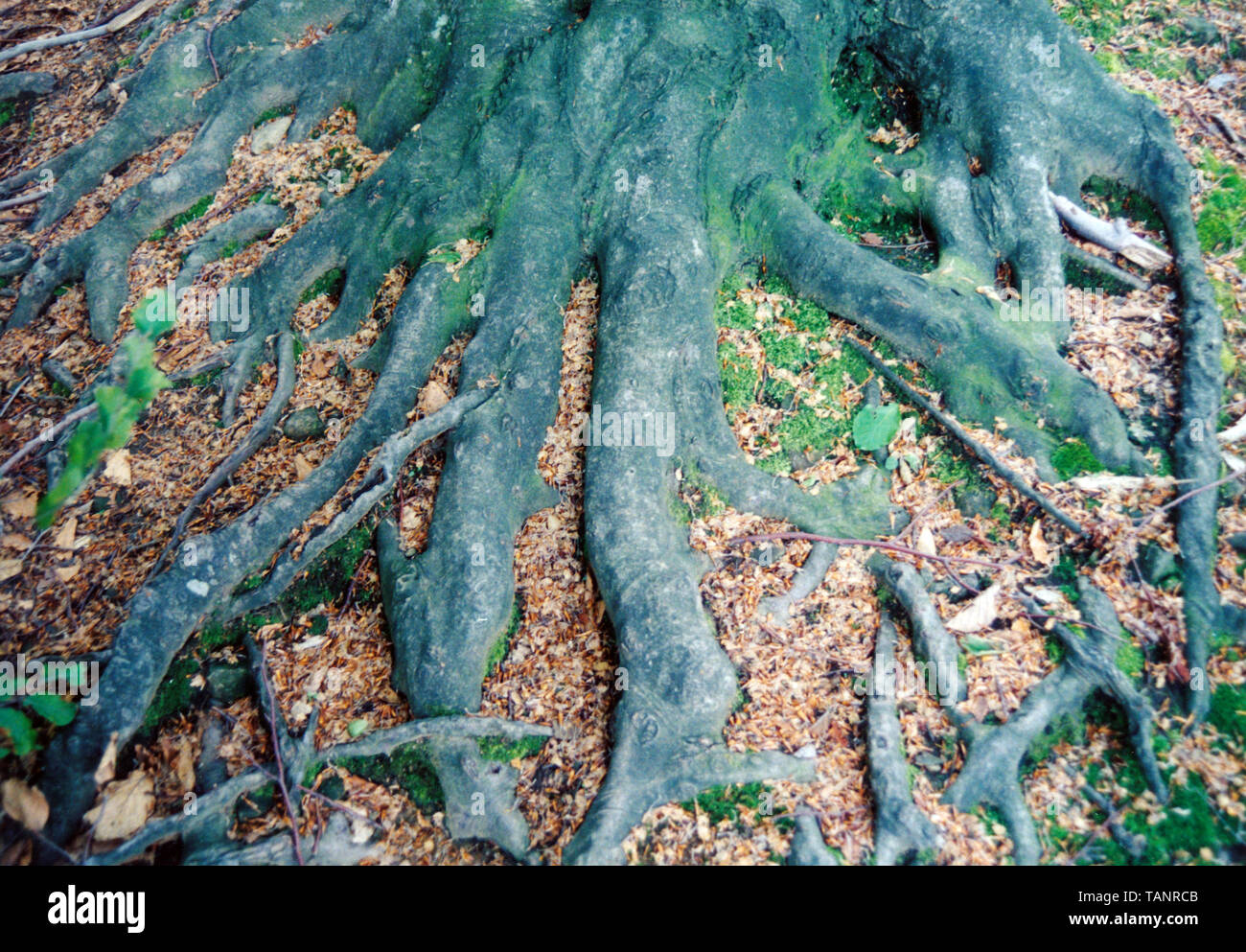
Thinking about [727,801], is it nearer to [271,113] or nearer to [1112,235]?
[1112,235]

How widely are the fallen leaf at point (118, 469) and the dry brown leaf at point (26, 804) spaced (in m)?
2.00

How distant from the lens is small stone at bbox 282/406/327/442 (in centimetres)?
443

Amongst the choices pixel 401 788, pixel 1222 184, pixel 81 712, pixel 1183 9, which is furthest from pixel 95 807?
pixel 1183 9

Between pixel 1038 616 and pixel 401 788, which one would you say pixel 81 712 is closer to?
pixel 401 788

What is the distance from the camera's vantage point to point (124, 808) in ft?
9.93

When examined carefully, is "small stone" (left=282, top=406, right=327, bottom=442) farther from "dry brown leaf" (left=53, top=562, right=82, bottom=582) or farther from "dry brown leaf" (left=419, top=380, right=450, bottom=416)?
"dry brown leaf" (left=53, top=562, right=82, bottom=582)

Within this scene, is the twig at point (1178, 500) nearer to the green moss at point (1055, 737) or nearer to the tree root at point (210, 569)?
Result: the green moss at point (1055, 737)

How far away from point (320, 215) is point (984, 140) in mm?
4772

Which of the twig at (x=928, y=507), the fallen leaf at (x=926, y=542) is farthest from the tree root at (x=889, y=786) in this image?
the twig at (x=928, y=507)

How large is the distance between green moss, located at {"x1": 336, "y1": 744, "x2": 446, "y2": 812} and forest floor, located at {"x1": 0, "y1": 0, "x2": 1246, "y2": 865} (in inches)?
0.6

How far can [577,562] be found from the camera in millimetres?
3766

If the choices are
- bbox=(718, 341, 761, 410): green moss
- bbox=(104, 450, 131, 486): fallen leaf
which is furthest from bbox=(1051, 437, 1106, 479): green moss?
bbox=(104, 450, 131, 486): fallen leaf

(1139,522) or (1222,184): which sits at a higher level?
(1222,184)

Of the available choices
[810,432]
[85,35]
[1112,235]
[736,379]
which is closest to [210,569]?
[736,379]
